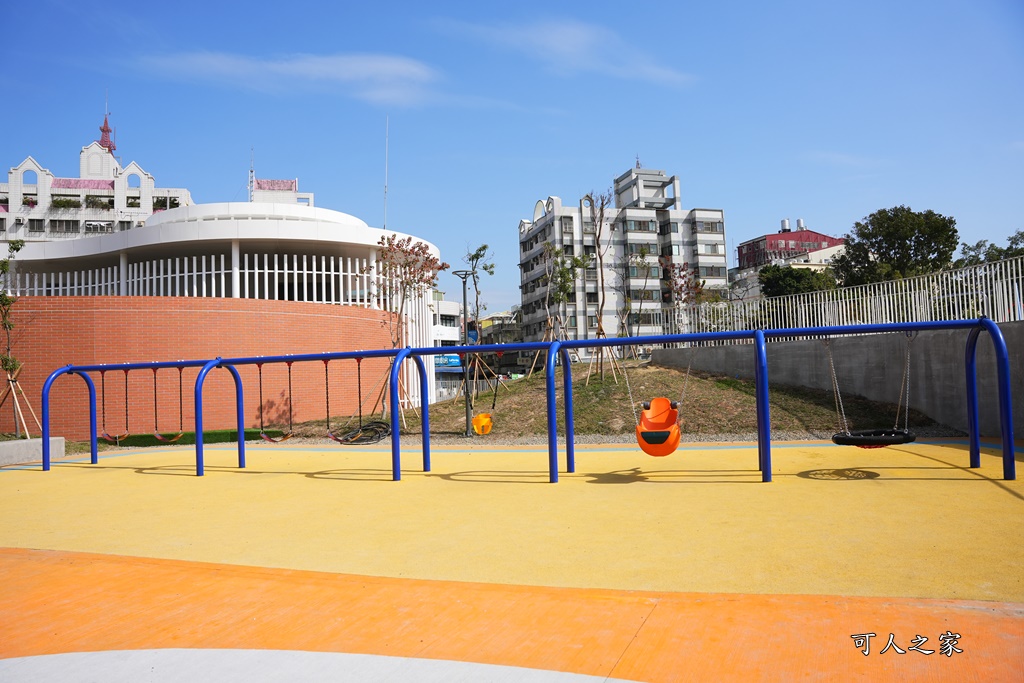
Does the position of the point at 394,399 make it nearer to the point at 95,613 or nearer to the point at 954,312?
the point at 95,613

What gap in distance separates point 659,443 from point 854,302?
11.1 metres

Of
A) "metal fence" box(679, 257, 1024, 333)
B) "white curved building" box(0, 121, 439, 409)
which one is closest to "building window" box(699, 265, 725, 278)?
"white curved building" box(0, 121, 439, 409)

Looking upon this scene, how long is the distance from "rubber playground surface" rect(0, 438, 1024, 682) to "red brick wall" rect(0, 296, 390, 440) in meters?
9.16

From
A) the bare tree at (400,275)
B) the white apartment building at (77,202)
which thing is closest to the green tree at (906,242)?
the bare tree at (400,275)

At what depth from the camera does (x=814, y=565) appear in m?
4.49

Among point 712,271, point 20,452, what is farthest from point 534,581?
point 712,271

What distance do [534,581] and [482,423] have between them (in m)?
10.6

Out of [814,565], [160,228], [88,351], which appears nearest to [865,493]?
[814,565]

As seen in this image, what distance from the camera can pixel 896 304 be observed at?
15.5m

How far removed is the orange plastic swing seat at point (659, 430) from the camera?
7.96 meters

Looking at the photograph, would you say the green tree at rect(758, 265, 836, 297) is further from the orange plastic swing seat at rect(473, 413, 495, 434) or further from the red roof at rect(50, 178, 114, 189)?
the red roof at rect(50, 178, 114, 189)

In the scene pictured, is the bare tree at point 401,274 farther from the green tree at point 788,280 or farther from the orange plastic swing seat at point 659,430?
the green tree at point 788,280

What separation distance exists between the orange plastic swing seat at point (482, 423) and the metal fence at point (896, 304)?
22.0ft

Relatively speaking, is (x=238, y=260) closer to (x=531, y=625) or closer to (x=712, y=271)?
(x=531, y=625)
